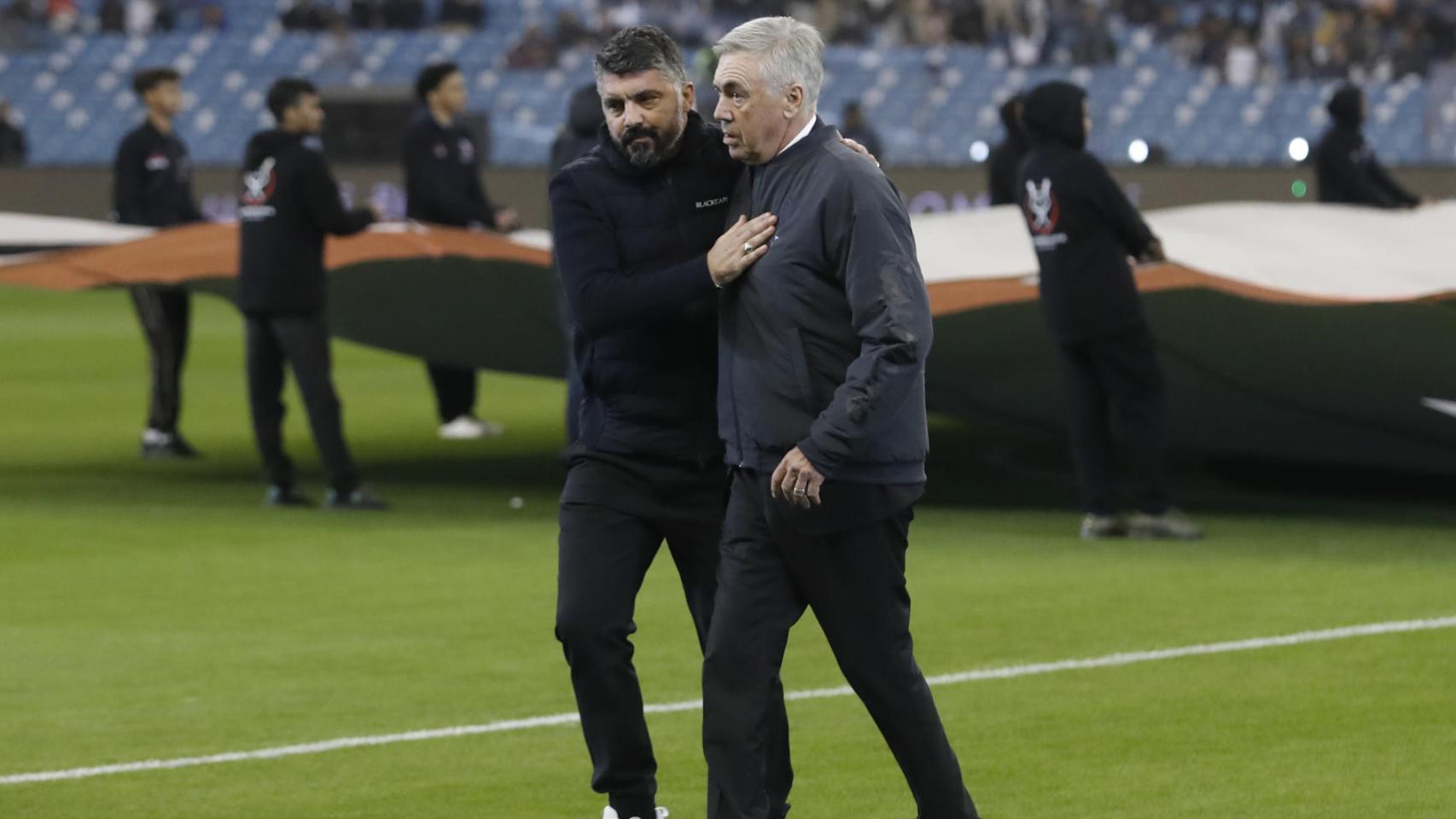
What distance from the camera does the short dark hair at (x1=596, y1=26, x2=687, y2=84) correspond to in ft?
16.8

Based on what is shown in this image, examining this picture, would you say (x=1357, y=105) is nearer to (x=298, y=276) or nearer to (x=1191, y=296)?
(x=1191, y=296)

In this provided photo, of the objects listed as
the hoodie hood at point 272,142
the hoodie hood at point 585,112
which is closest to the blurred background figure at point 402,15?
the hoodie hood at point 272,142

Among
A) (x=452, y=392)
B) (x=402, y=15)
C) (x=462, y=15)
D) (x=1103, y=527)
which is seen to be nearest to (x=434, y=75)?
(x=452, y=392)

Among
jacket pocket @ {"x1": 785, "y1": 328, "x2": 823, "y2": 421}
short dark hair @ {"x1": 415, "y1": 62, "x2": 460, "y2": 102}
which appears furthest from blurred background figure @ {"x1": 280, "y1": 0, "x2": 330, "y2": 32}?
jacket pocket @ {"x1": 785, "y1": 328, "x2": 823, "y2": 421}

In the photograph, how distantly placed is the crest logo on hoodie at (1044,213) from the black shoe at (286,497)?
13.5 ft

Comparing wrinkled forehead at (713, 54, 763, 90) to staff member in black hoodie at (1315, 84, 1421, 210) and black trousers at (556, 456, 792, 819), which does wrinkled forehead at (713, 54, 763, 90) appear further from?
staff member in black hoodie at (1315, 84, 1421, 210)

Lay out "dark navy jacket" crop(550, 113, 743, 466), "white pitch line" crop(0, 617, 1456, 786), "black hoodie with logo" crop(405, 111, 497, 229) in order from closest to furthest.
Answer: "dark navy jacket" crop(550, 113, 743, 466) < "white pitch line" crop(0, 617, 1456, 786) < "black hoodie with logo" crop(405, 111, 497, 229)

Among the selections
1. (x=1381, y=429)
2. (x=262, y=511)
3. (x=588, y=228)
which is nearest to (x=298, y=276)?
(x=262, y=511)

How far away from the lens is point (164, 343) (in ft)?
47.2

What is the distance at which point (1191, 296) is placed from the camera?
11.0 meters

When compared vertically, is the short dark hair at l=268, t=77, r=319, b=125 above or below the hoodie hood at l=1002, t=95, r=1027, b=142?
above

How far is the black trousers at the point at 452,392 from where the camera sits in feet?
52.0

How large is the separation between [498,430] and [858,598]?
36.6 feet

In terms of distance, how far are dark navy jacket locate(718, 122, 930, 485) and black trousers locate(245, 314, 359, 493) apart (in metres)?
6.89
